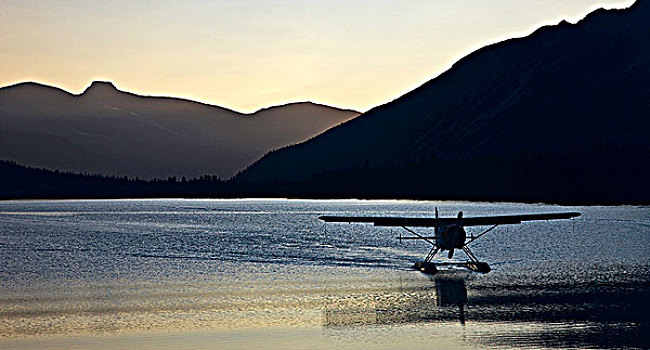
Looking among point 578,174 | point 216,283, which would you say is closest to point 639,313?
point 216,283

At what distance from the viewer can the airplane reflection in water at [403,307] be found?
2838 cm

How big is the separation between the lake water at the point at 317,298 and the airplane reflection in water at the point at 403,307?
64 mm

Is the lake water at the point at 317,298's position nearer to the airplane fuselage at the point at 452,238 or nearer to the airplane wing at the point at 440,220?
the airplane fuselage at the point at 452,238

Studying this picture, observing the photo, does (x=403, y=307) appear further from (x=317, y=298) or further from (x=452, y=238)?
(x=452, y=238)

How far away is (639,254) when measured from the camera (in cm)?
5397

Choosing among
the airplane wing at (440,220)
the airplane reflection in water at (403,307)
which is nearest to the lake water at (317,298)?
the airplane reflection in water at (403,307)

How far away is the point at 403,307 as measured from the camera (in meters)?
31.2

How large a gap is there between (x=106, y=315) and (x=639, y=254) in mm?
35423

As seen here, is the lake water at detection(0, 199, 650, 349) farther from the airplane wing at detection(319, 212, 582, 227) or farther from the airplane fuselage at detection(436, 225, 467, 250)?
the airplane wing at detection(319, 212, 582, 227)

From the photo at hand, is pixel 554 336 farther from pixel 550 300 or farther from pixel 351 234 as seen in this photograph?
pixel 351 234

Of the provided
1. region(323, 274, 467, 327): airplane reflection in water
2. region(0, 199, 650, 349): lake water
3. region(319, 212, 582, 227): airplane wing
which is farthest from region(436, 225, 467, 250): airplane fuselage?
region(323, 274, 467, 327): airplane reflection in water

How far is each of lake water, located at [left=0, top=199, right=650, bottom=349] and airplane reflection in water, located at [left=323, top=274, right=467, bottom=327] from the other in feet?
0.21

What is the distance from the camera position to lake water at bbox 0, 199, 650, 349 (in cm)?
2500

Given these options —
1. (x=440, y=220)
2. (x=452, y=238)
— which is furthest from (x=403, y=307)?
(x=440, y=220)
